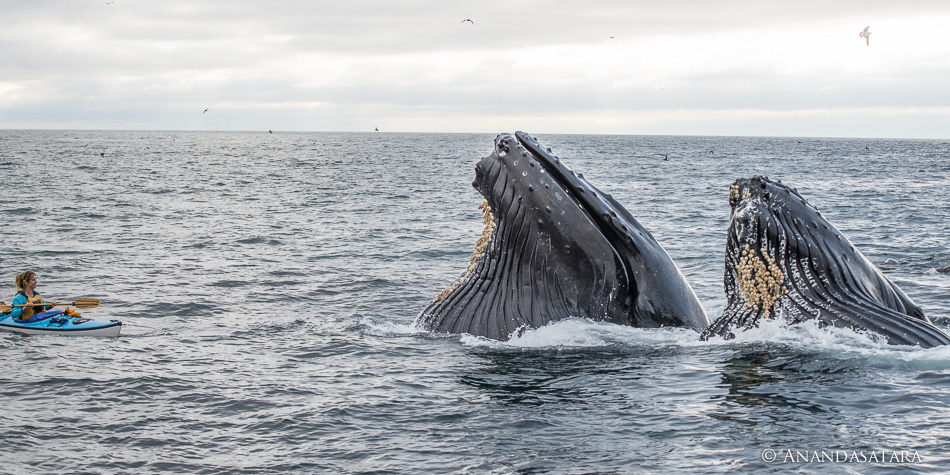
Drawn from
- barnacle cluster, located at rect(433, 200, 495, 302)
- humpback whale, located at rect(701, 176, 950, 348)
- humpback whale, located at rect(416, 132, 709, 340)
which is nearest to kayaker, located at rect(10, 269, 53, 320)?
barnacle cluster, located at rect(433, 200, 495, 302)

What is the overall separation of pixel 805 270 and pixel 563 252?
239 cm

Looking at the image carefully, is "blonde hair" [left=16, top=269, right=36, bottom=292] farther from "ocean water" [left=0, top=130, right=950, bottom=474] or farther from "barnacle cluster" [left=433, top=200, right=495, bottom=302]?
"barnacle cluster" [left=433, top=200, right=495, bottom=302]

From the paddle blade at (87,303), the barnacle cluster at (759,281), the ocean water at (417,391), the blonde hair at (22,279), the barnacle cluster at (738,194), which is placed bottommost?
the ocean water at (417,391)

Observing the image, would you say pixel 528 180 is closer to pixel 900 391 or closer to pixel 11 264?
pixel 900 391

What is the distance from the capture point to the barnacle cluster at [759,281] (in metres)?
8.77

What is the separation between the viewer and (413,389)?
979 centimetres

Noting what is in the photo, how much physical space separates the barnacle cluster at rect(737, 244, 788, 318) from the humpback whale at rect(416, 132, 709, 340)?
0.88 metres

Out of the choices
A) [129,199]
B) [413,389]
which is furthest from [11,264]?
[129,199]

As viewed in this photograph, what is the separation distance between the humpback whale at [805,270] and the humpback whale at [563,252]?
1.01 m

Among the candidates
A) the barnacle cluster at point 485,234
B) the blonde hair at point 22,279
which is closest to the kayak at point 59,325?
the blonde hair at point 22,279

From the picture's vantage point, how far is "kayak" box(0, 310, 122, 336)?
1339 centimetres

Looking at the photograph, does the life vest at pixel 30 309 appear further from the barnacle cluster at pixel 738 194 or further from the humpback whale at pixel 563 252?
the barnacle cluster at pixel 738 194

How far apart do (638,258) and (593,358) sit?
138 cm

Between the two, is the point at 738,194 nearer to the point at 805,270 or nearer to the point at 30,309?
the point at 805,270
